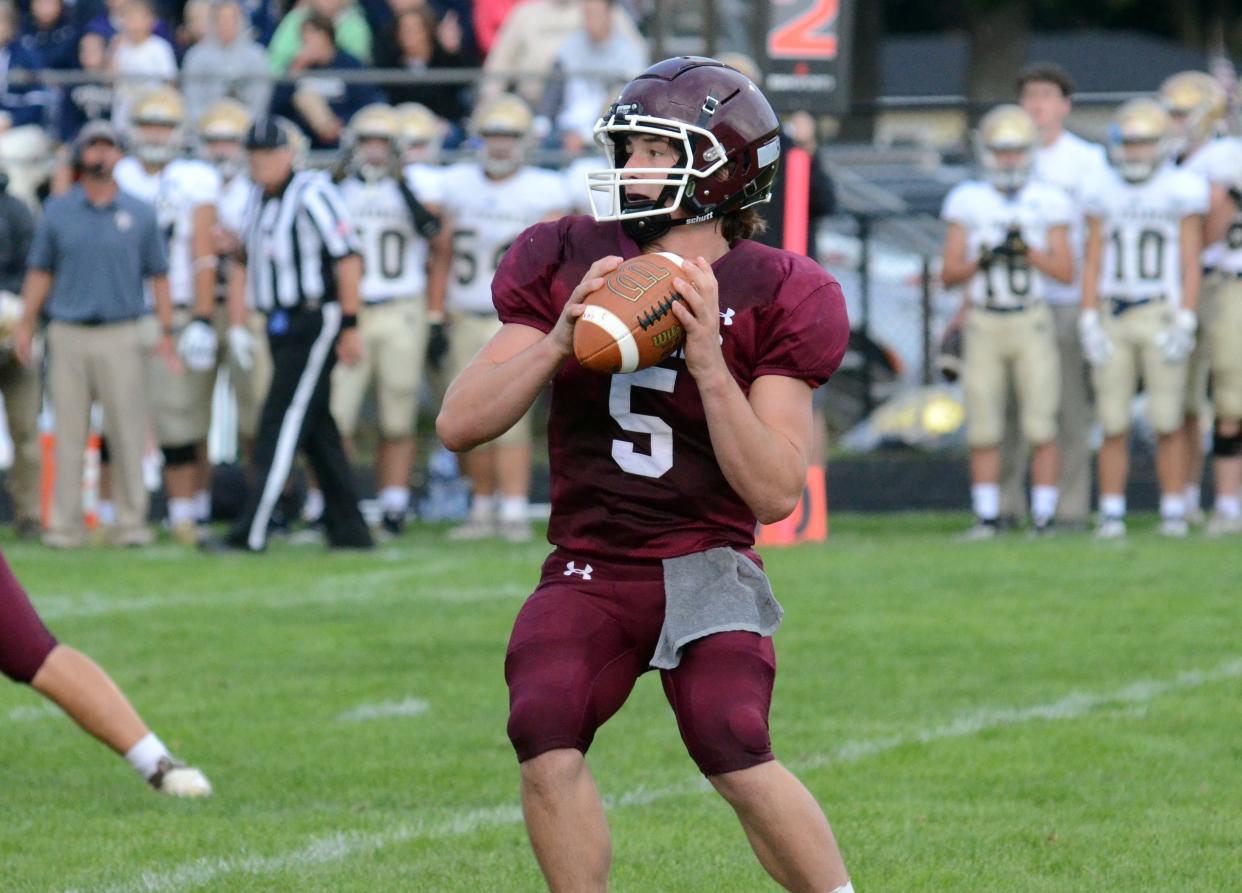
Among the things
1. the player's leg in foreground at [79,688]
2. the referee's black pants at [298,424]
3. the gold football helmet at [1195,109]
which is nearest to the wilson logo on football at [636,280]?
the player's leg in foreground at [79,688]

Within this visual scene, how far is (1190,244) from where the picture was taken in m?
10.6

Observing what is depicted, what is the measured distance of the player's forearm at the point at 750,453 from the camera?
11.5 feet

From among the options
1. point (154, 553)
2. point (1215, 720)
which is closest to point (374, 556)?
point (154, 553)

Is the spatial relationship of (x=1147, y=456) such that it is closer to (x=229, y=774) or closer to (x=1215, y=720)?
(x=1215, y=720)

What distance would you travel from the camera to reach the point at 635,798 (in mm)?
5398

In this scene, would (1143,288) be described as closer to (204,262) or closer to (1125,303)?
(1125,303)

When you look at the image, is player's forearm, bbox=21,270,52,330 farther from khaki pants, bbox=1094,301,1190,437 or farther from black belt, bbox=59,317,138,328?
khaki pants, bbox=1094,301,1190,437

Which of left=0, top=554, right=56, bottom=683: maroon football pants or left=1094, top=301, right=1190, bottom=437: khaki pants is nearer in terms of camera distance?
left=0, top=554, right=56, bottom=683: maroon football pants

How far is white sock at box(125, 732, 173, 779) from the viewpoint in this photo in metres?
5.34

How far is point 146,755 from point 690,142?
2.45 meters

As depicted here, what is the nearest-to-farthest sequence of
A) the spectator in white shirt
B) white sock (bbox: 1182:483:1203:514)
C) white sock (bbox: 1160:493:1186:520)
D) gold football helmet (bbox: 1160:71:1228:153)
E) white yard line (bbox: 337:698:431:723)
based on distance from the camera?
white yard line (bbox: 337:698:431:723)
white sock (bbox: 1160:493:1186:520)
gold football helmet (bbox: 1160:71:1228:153)
white sock (bbox: 1182:483:1203:514)
the spectator in white shirt

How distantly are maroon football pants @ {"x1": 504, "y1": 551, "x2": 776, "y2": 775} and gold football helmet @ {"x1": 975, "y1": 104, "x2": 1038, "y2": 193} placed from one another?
24.3ft

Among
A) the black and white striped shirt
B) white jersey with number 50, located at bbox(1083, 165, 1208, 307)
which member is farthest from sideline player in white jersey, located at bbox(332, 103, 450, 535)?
white jersey with number 50, located at bbox(1083, 165, 1208, 307)

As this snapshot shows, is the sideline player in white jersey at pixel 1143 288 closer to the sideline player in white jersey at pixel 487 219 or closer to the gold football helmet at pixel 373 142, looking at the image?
the sideline player in white jersey at pixel 487 219
